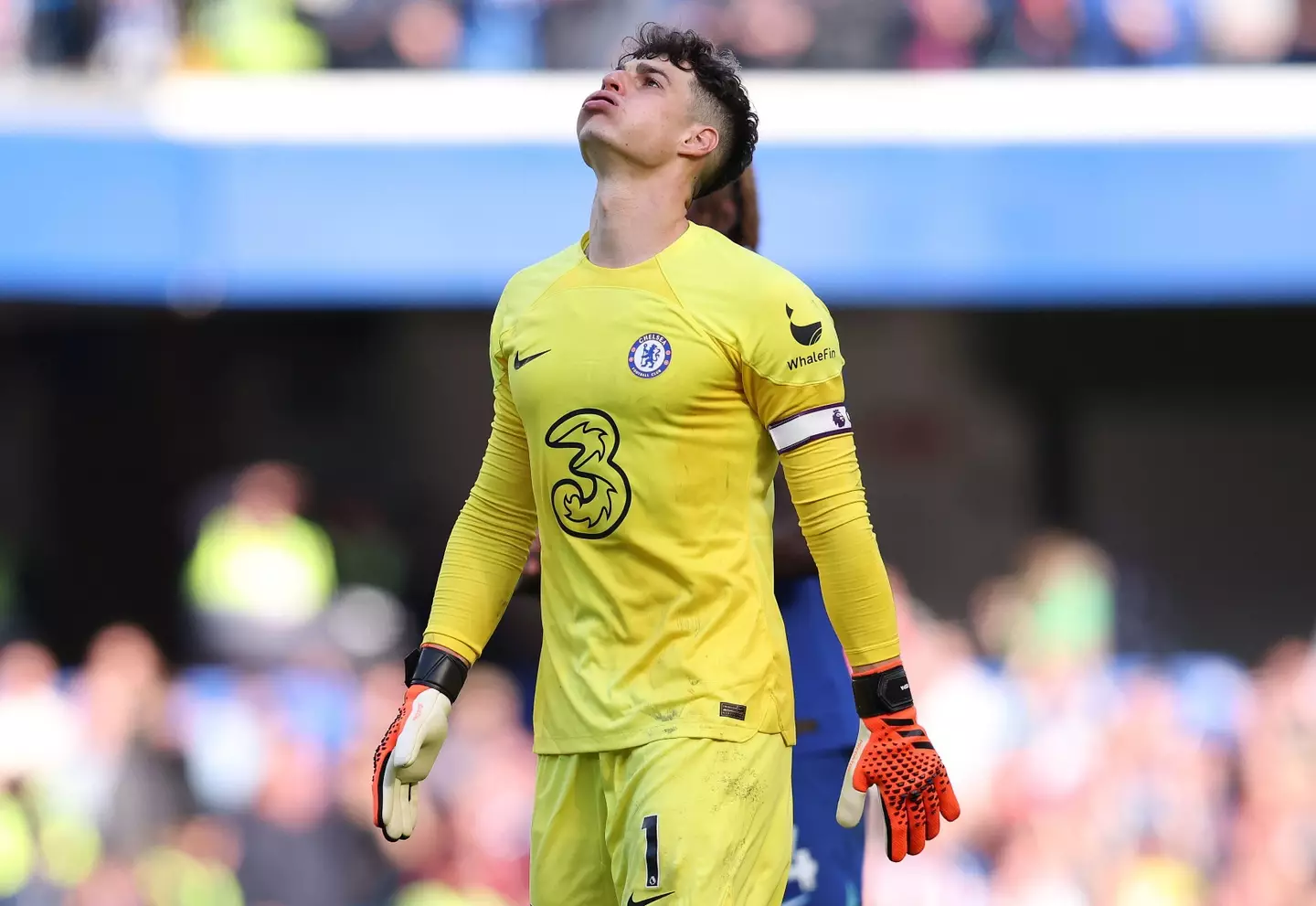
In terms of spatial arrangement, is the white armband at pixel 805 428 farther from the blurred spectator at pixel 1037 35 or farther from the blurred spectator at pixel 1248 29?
the blurred spectator at pixel 1248 29

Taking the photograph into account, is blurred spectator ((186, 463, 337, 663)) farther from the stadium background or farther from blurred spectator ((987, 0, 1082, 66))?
blurred spectator ((987, 0, 1082, 66))

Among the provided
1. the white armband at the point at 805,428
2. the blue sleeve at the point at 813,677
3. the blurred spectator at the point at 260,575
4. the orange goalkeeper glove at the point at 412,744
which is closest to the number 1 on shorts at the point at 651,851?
the orange goalkeeper glove at the point at 412,744

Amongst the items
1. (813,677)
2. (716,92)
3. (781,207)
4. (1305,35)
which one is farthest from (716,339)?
(1305,35)

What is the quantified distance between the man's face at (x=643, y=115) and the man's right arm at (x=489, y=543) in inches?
16.7

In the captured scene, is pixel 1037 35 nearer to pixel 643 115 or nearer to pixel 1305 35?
pixel 1305 35

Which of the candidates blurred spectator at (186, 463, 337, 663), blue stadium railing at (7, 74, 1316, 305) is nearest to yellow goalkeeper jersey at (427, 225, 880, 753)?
blue stadium railing at (7, 74, 1316, 305)

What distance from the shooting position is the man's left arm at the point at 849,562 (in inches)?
110

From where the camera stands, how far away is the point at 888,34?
9.65 m

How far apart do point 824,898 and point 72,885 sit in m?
5.45

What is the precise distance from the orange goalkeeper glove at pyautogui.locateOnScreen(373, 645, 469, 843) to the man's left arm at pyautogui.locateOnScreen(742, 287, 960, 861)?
0.66 meters

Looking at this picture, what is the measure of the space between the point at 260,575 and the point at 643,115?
710 cm

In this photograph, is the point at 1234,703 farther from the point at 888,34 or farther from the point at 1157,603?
the point at 888,34

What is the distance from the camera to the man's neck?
118 inches

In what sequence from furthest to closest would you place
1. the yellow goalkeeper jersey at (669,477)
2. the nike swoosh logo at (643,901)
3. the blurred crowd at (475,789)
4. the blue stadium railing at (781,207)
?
the blue stadium railing at (781,207), the blurred crowd at (475,789), the yellow goalkeeper jersey at (669,477), the nike swoosh logo at (643,901)
